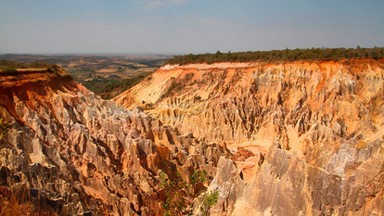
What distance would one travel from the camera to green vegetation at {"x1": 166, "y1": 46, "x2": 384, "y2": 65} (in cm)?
4353

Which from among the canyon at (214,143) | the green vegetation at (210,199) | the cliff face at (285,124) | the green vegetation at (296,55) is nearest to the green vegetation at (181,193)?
the green vegetation at (210,199)

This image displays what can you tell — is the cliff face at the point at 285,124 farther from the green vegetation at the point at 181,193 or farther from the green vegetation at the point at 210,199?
the green vegetation at the point at 210,199

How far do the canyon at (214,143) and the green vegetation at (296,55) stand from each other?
4.55 ft

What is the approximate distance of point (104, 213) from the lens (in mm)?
15664

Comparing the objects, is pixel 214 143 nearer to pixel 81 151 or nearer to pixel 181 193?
pixel 81 151

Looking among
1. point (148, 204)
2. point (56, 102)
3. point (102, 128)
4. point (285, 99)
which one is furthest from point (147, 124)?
point (285, 99)

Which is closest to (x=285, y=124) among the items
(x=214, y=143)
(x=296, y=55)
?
(x=214, y=143)

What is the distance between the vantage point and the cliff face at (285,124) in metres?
13.3

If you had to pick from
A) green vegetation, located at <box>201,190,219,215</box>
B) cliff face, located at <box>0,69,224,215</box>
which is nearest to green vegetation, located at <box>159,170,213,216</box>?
green vegetation, located at <box>201,190,219,215</box>

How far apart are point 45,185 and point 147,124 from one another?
1246 cm

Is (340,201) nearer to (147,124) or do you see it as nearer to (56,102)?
(147,124)

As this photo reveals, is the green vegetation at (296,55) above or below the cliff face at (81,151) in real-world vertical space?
above

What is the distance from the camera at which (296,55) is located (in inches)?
1811

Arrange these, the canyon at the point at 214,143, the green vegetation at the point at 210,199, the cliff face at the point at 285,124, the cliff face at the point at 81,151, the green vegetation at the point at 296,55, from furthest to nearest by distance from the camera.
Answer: the green vegetation at the point at 296,55, the cliff face at the point at 81,151, the canyon at the point at 214,143, the cliff face at the point at 285,124, the green vegetation at the point at 210,199
